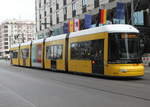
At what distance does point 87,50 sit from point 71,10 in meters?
31.5

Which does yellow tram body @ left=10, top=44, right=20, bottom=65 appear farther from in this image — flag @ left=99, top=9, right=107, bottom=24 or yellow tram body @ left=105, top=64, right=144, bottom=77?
yellow tram body @ left=105, top=64, right=144, bottom=77

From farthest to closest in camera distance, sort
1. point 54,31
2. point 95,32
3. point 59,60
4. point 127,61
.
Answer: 1. point 54,31
2. point 59,60
3. point 95,32
4. point 127,61

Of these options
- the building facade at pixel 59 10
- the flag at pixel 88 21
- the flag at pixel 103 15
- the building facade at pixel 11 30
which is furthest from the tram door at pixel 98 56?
the building facade at pixel 11 30

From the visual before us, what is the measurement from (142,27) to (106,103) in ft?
85.3

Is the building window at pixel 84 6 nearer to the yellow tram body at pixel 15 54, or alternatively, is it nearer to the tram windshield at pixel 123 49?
the yellow tram body at pixel 15 54

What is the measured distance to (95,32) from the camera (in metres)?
17.9

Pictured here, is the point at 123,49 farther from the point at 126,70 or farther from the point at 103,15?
the point at 103,15

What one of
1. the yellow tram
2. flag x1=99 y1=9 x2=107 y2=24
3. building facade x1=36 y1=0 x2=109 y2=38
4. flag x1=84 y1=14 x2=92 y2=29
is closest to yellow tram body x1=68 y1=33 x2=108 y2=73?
the yellow tram

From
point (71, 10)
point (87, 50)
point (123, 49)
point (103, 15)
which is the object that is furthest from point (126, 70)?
point (71, 10)

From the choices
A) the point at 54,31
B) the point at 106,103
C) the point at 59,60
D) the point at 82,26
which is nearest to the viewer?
the point at 106,103

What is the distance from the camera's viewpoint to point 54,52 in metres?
24.7

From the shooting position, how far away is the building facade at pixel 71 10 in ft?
113

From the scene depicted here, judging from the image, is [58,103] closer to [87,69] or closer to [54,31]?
[87,69]

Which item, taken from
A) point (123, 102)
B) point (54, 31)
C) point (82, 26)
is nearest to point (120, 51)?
point (123, 102)
